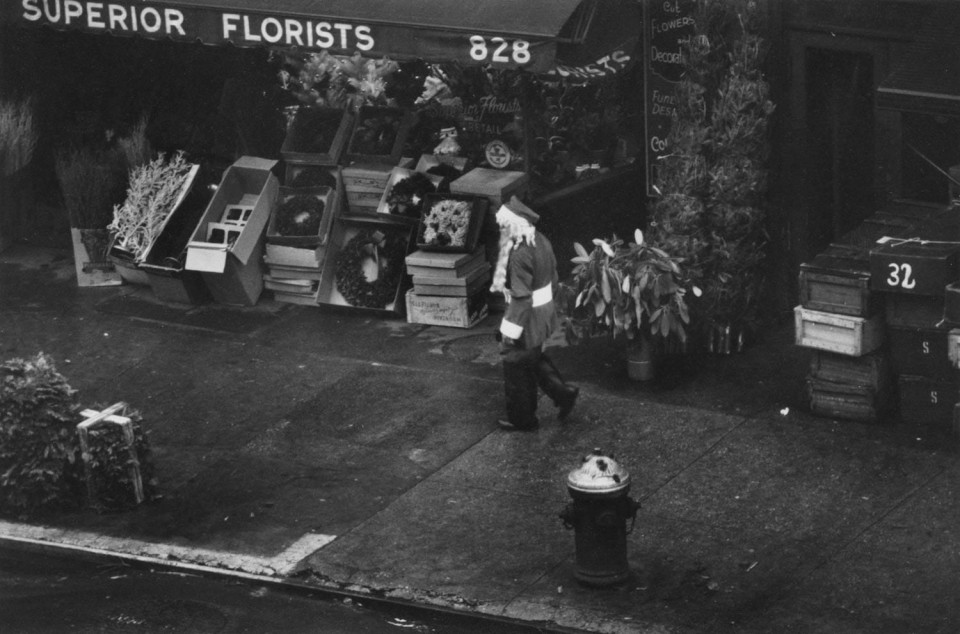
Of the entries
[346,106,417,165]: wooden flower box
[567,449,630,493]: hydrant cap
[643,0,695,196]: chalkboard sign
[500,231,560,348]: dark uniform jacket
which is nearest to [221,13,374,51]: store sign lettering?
[346,106,417,165]: wooden flower box

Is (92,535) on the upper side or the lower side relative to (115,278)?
lower

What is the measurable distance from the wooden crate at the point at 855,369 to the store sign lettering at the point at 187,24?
459 centimetres

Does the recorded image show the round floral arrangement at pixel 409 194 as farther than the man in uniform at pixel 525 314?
Yes

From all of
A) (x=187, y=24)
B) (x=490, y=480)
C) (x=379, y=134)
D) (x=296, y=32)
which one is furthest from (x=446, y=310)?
(x=187, y=24)

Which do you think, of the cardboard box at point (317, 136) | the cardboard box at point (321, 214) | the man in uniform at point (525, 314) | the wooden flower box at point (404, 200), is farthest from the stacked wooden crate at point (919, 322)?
the cardboard box at point (317, 136)

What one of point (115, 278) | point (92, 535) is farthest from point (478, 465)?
point (115, 278)

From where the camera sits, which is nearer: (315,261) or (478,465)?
(478,465)

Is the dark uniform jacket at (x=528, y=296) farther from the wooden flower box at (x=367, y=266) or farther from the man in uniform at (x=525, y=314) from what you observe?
the wooden flower box at (x=367, y=266)

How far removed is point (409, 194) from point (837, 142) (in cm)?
357

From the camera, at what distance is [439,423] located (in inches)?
468

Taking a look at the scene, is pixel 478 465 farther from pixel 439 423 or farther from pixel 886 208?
pixel 886 208

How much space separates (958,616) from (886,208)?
169 inches

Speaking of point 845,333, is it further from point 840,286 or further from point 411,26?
point 411,26

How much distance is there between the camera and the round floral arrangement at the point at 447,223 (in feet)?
44.1
